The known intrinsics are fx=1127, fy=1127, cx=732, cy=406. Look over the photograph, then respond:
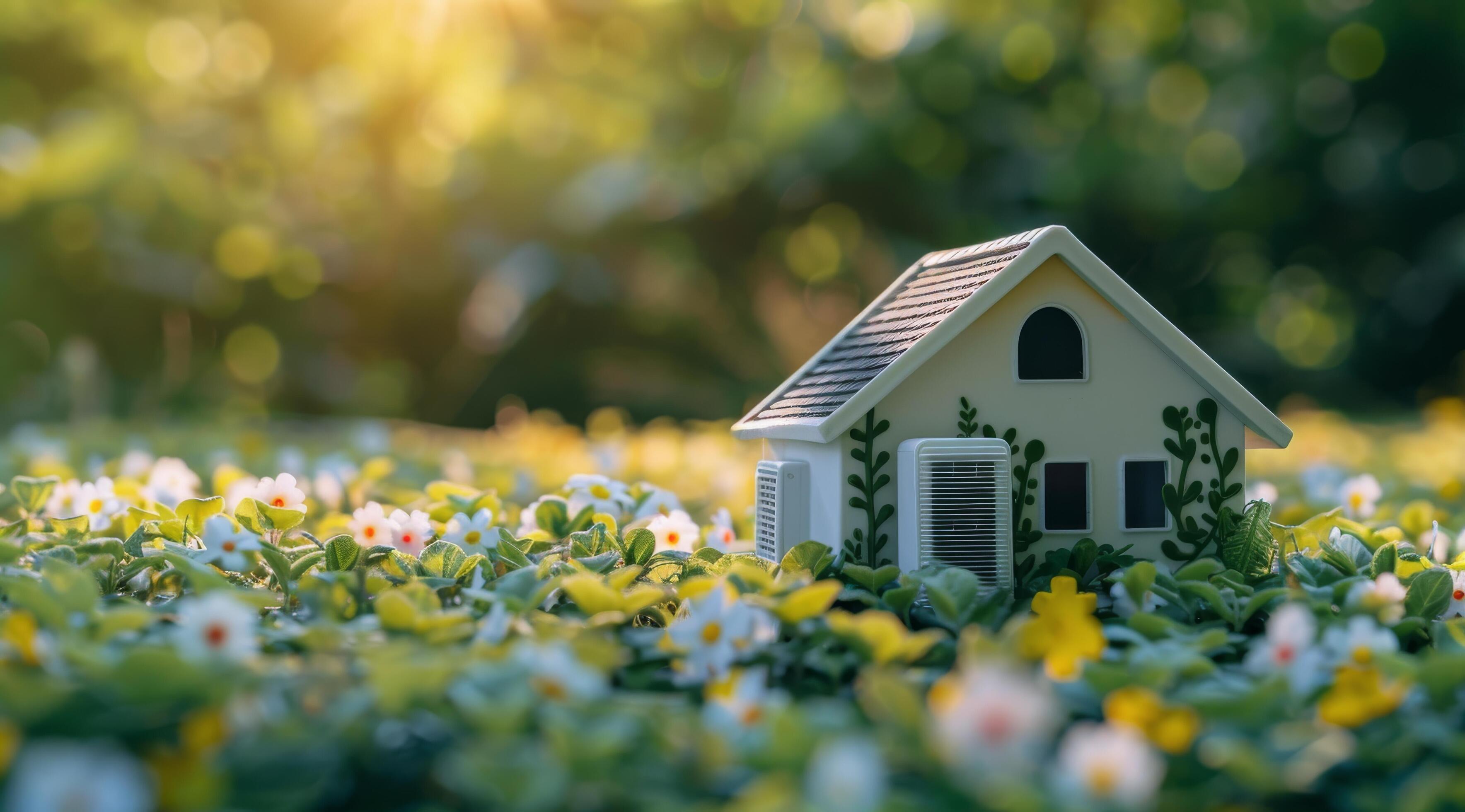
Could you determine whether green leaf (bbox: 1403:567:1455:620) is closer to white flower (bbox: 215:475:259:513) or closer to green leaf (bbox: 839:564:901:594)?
green leaf (bbox: 839:564:901:594)

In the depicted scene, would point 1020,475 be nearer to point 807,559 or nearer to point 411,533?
point 807,559

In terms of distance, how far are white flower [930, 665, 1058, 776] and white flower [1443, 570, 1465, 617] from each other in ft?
4.80

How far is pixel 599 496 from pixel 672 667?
1.26 m

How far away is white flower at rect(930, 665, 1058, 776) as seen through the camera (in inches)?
44.9

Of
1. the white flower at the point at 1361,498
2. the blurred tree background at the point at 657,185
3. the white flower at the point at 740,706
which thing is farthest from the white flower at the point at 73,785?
the blurred tree background at the point at 657,185

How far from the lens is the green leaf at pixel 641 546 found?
237cm

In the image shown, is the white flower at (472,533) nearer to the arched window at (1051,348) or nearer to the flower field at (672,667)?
the flower field at (672,667)

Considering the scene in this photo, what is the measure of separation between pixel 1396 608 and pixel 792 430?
3.84 feet

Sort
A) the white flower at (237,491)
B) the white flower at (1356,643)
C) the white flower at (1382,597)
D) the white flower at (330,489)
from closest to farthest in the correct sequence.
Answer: the white flower at (1356,643)
the white flower at (1382,597)
the white flower at (237,491)
the white flower at (330,489)

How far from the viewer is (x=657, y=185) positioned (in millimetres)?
8672

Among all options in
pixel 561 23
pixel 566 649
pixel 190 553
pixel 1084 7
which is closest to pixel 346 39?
pixel 561 23

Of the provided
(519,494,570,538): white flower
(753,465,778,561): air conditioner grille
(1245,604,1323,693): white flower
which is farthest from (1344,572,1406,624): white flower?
(519,494,570,538): white flower

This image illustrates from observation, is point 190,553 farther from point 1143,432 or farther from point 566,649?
point 1143,432

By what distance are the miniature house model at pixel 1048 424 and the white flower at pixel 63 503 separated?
6.07 feet
